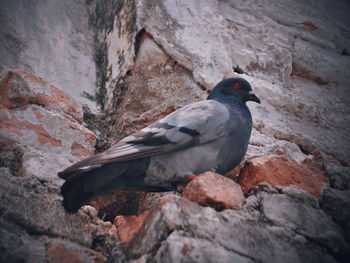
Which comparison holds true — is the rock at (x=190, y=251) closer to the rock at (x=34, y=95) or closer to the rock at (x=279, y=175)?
the rock at (x=279, y=175)

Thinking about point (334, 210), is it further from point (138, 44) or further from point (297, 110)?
point (138, 44)

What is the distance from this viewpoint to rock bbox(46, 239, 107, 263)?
1678mm

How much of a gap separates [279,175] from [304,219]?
386mm

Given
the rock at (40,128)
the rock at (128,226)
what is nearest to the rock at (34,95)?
the rock at (40,128)

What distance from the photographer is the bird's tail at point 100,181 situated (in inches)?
77.1

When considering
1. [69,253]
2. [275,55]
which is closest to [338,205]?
[69,253]

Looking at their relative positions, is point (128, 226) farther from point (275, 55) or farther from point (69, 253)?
point (275, 55)

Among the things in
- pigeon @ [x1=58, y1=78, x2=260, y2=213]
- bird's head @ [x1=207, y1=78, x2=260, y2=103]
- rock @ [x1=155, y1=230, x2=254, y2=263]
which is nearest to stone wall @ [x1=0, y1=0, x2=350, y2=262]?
rock @ [x1=155, y1=230, x2=254, y2=263]

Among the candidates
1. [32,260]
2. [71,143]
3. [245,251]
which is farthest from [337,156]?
[32,260]

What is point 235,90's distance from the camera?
9.40 ft

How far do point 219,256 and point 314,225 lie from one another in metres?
0.70

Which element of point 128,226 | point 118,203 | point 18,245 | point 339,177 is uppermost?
point 339,177

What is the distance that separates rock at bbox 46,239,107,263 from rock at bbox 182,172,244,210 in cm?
62

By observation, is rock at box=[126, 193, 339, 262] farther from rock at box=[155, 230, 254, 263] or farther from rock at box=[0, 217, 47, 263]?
rock at box=[0, 217, 47, 263]
